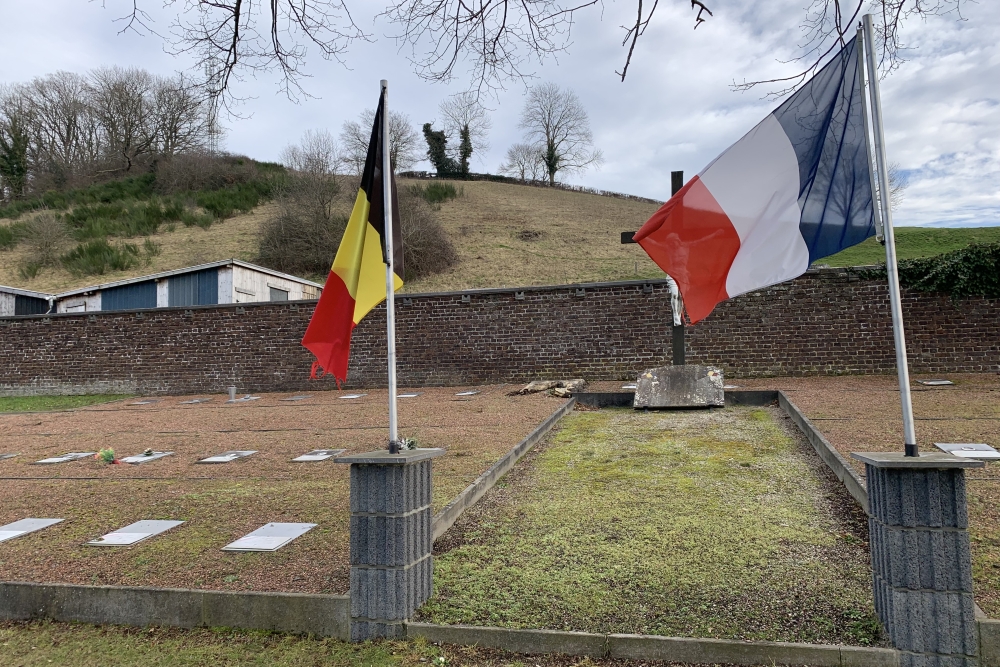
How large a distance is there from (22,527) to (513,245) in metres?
29.9

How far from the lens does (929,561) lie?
2482 mm

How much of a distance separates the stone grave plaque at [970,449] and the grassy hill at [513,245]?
Answer: 18.1 m

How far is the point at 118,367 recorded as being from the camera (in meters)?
15.3

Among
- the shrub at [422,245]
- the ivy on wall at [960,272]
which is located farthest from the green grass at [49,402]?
the ivy on wall at [960,272]

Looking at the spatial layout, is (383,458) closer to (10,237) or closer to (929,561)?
(929,561)

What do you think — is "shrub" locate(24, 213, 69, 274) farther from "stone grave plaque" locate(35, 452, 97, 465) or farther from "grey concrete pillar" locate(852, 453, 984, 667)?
"grey concrete pillar" locate(852, 453, 984, 667)

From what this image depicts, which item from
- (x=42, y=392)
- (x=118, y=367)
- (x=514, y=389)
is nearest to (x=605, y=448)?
(x=514, y=389)

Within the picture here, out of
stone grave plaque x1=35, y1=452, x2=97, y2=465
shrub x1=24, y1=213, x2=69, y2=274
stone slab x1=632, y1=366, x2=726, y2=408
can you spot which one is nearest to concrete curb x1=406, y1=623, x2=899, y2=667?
stone grave plaque x1=35, y1=452, x2=97, y2=465

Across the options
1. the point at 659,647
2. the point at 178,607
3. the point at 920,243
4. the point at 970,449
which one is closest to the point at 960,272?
the point at 970,449

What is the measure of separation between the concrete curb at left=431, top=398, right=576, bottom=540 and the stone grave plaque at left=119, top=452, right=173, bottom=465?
3.93 m

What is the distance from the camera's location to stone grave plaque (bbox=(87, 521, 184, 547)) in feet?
13.1

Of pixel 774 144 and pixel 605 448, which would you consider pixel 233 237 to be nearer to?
pixel 605 448

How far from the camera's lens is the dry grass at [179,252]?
2681cm

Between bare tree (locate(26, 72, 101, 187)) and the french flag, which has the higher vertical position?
bare tree (locate(26, 72, 101, 187))
